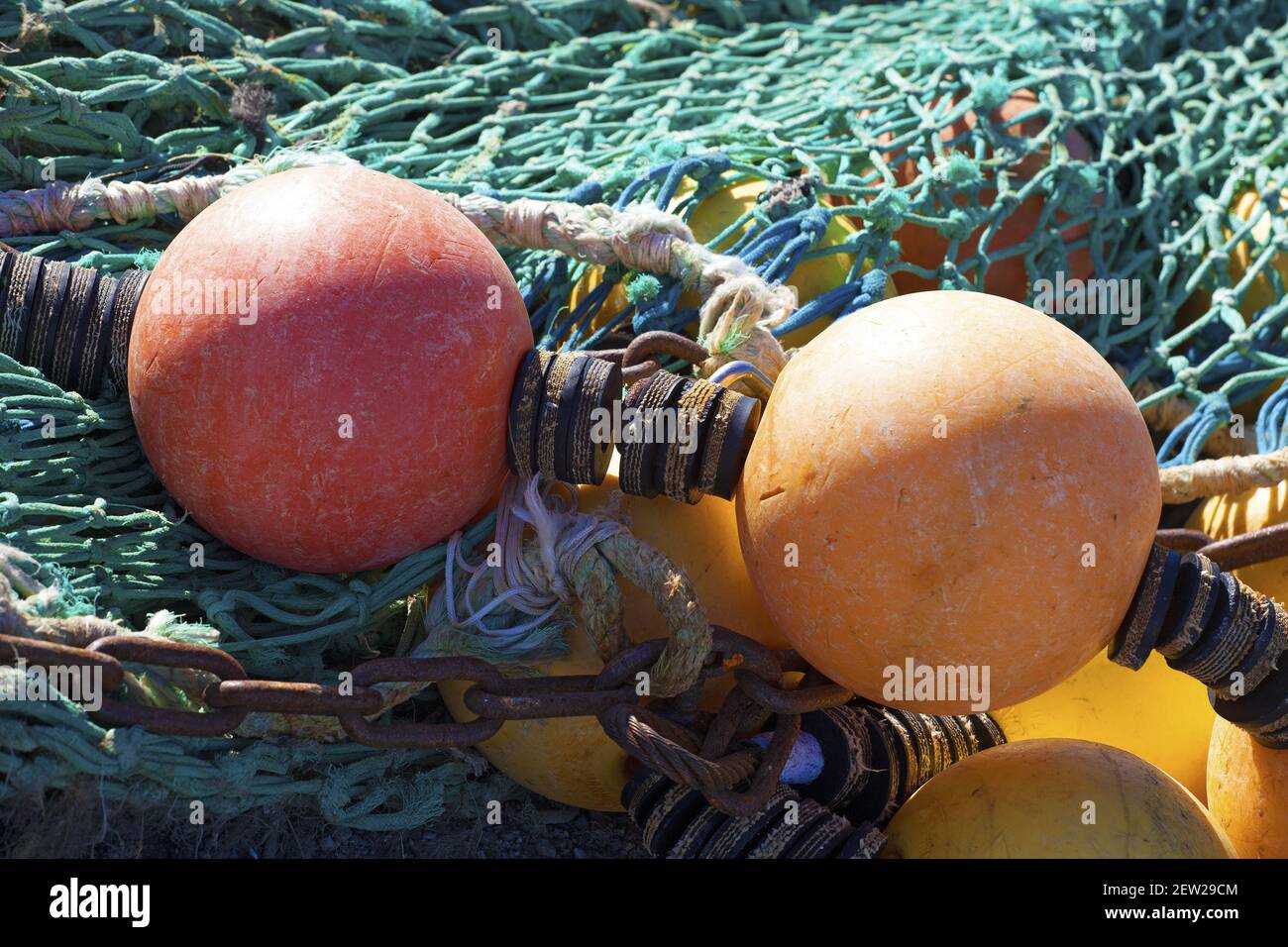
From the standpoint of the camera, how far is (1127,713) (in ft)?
8.70

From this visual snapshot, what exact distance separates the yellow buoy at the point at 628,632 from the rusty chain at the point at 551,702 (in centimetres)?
13

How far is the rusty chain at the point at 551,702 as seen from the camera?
1976 millimetres

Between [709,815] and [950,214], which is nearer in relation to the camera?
[709,815]

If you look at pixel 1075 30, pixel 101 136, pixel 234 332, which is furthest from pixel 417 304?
pixel 1075 30

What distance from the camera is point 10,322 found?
92.3 inches

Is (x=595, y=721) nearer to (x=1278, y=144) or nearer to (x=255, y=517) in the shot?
(x=255, y=517)

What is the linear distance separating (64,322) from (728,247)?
139 cm

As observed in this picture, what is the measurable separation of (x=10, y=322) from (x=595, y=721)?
50.9 inches

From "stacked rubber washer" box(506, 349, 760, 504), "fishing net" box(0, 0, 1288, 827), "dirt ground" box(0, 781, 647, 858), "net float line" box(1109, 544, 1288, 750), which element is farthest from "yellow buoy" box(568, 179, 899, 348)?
"dirt ground" box(0, 781, 647, 858)

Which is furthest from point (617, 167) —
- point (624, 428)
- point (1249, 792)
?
point (1249, 792)

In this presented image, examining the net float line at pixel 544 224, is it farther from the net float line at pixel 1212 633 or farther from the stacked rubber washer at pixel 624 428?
the net float line at pixel 1212 633

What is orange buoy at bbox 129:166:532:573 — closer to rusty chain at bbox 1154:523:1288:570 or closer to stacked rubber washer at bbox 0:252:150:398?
stacked rubber washer at bbox 0:252:150:398

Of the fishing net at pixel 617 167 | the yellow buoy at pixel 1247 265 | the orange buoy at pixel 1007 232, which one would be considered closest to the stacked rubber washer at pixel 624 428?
the fishing net at pixel 617 167

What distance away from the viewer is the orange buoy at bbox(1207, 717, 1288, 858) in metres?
2.35
